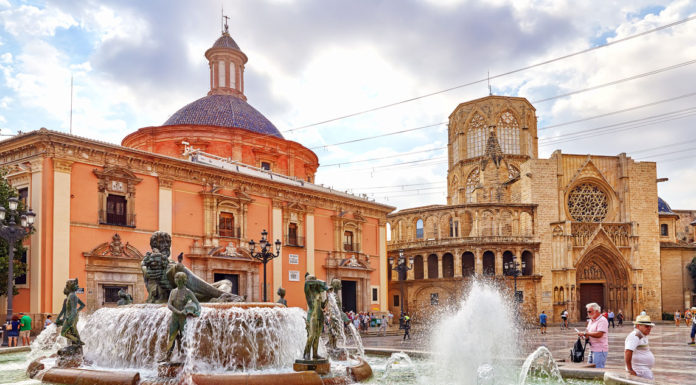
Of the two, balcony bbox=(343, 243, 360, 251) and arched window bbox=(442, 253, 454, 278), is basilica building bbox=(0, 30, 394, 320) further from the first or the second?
arched window bbox=(442, 253, 454, 278)

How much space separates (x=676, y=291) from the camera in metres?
44.5

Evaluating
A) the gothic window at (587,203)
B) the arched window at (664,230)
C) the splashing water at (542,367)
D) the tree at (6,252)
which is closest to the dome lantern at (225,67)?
the tree at (6,252)

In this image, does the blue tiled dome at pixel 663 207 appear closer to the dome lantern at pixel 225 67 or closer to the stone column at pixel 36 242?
the dome lantern at pixel 225 67

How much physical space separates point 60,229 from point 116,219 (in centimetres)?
232

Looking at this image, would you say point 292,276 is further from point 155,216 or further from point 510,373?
point 510,373

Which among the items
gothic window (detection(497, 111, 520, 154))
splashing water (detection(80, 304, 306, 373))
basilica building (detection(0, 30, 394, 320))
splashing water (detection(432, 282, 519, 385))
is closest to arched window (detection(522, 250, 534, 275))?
basilica building (detection(0, 30, 394, 320))

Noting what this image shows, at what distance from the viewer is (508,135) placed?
48969 mm

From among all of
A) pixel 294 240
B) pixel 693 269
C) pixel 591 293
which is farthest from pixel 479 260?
pixel 693 269

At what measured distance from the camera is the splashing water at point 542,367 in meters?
8.63

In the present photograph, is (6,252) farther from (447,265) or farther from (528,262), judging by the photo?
(528,262)

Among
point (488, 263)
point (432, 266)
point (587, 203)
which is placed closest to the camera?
point (488, 263)

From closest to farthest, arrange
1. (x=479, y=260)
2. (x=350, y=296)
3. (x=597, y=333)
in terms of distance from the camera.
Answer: (x=597, y=333), (x=350, y=296), (x=479, y=260)

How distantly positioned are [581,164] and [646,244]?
23.2 ft

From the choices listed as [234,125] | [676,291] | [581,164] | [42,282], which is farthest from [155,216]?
[676,291]
